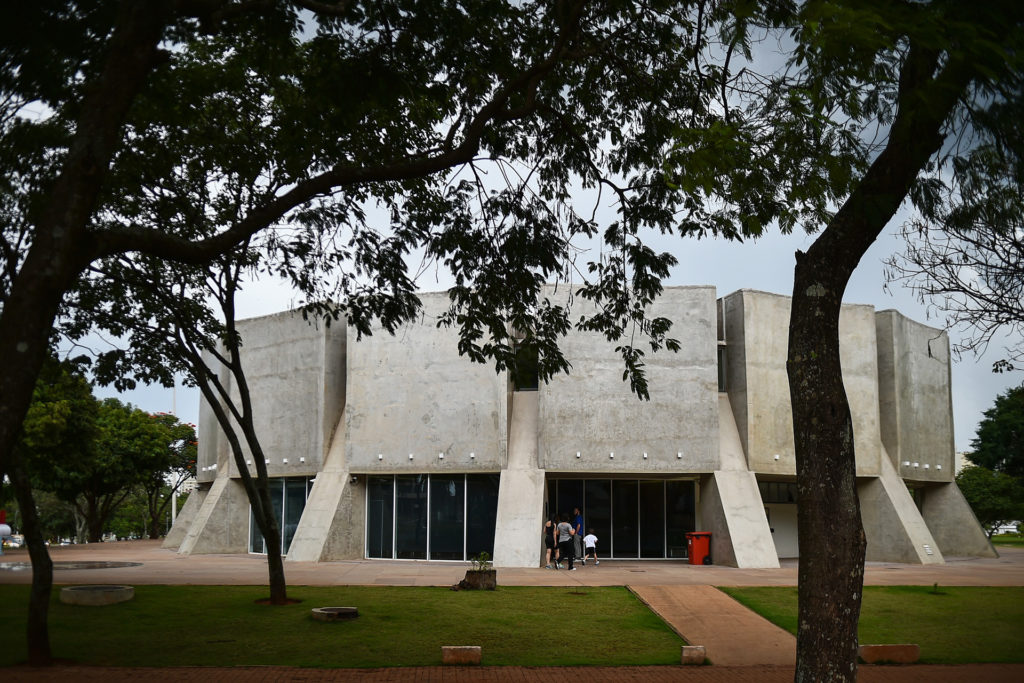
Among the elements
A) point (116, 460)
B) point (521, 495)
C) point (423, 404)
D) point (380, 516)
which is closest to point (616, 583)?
point (521, 495)

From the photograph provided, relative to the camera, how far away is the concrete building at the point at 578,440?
29.0 meters

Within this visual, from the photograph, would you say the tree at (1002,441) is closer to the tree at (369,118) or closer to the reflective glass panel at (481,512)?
the reflective glass panel at (481,512)

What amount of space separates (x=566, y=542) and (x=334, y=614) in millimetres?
11818

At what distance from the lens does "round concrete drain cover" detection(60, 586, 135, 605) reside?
17750mm

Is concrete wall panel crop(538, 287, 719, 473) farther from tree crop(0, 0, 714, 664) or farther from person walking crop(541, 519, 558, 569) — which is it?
tree crop(0, 0, 714, 664)

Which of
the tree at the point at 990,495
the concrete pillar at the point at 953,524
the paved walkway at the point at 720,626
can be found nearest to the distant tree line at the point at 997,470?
the tree at the point at 990,495

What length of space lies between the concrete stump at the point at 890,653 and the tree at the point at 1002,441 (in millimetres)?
47446

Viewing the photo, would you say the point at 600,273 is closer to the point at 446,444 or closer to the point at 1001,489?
the point at 446,444

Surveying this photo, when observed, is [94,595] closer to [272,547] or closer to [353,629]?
[272,547]

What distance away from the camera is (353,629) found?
15.9 meters

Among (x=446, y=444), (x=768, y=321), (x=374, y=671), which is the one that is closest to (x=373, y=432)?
(x=446, y=444)

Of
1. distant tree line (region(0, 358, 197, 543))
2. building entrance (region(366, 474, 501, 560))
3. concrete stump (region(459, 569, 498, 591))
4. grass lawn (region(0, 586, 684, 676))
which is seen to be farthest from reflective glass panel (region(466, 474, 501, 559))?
distant tree line (region(0, 358, 197, 543))

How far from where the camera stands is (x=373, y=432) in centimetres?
3031

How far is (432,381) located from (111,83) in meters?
23.3
